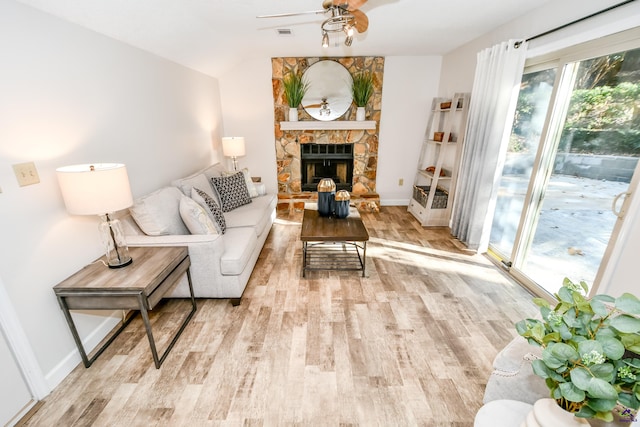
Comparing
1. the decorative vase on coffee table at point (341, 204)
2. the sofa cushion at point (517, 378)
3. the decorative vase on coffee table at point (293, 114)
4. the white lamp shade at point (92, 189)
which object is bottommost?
the sofa cushion at point (517, 378)

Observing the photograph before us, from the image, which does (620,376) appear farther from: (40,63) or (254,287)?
(40,63)

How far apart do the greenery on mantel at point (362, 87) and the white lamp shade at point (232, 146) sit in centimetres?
195

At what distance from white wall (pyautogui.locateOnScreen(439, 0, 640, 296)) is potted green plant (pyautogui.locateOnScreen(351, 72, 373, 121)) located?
68.3 inches

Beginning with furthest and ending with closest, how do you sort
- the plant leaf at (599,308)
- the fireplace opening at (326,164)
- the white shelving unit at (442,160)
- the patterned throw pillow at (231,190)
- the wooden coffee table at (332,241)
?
the fireplace opening at (326,164), the white shelving unit at (442,160), the patterned throw pillow at (231,190), the wooden coffee table at (332,241), the plant leaf at (599,308)

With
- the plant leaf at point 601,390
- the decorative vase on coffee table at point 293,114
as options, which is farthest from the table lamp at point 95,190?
the decorative vase on coffee table at point 293,114

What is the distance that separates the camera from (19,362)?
4.98 ft

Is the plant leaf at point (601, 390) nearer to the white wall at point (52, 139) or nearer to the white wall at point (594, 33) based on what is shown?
the white wall at point (594, 33)

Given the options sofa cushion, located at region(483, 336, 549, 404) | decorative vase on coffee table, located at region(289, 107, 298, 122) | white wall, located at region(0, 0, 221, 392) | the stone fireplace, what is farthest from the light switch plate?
decorative vase on coffee table, located at region(289, 107, 298, 122)

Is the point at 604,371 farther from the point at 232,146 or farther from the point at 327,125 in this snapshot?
the point at 327,125

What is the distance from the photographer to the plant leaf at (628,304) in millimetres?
699

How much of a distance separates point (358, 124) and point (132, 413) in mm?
4283

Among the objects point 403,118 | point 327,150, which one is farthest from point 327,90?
point 403,118

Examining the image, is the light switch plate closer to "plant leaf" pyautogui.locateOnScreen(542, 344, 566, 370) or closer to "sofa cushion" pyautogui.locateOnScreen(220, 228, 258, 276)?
"sofa cushion" pyautogui.locateOnScreen(220, 228, 258, 276)

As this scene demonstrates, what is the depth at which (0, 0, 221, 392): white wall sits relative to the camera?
1455 millimetres
